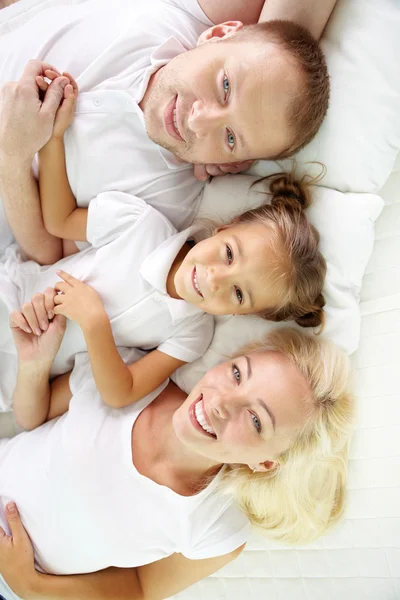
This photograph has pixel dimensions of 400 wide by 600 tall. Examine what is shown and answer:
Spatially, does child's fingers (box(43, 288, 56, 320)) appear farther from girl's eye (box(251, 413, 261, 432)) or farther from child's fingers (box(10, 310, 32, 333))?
girl's eye (box(251, 413, 261, 432))

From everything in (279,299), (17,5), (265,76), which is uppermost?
(17,5)

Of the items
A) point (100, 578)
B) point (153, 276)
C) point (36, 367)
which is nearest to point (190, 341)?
point (153, 276)

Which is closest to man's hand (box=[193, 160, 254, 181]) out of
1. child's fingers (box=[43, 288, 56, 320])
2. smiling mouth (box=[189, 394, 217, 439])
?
child's fingers (box=[43, 288, 56, 320])

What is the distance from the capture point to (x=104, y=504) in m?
1.65

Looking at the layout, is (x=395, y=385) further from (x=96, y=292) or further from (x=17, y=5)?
(x=17, y=5)

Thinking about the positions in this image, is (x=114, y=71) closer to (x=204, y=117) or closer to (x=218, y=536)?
(x=204, y=117)

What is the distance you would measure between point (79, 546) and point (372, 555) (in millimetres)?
849

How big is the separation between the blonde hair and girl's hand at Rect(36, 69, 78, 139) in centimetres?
78

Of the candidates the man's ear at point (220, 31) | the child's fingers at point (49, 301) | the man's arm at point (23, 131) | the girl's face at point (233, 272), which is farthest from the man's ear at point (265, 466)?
the man's ear at point (220, 31)

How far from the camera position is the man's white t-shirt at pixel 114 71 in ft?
5.22

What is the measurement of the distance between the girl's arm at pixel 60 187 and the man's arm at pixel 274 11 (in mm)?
458

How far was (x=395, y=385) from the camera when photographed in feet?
5.60

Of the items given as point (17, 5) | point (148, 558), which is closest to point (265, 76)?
point (17, 5)

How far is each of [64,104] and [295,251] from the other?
71cm
